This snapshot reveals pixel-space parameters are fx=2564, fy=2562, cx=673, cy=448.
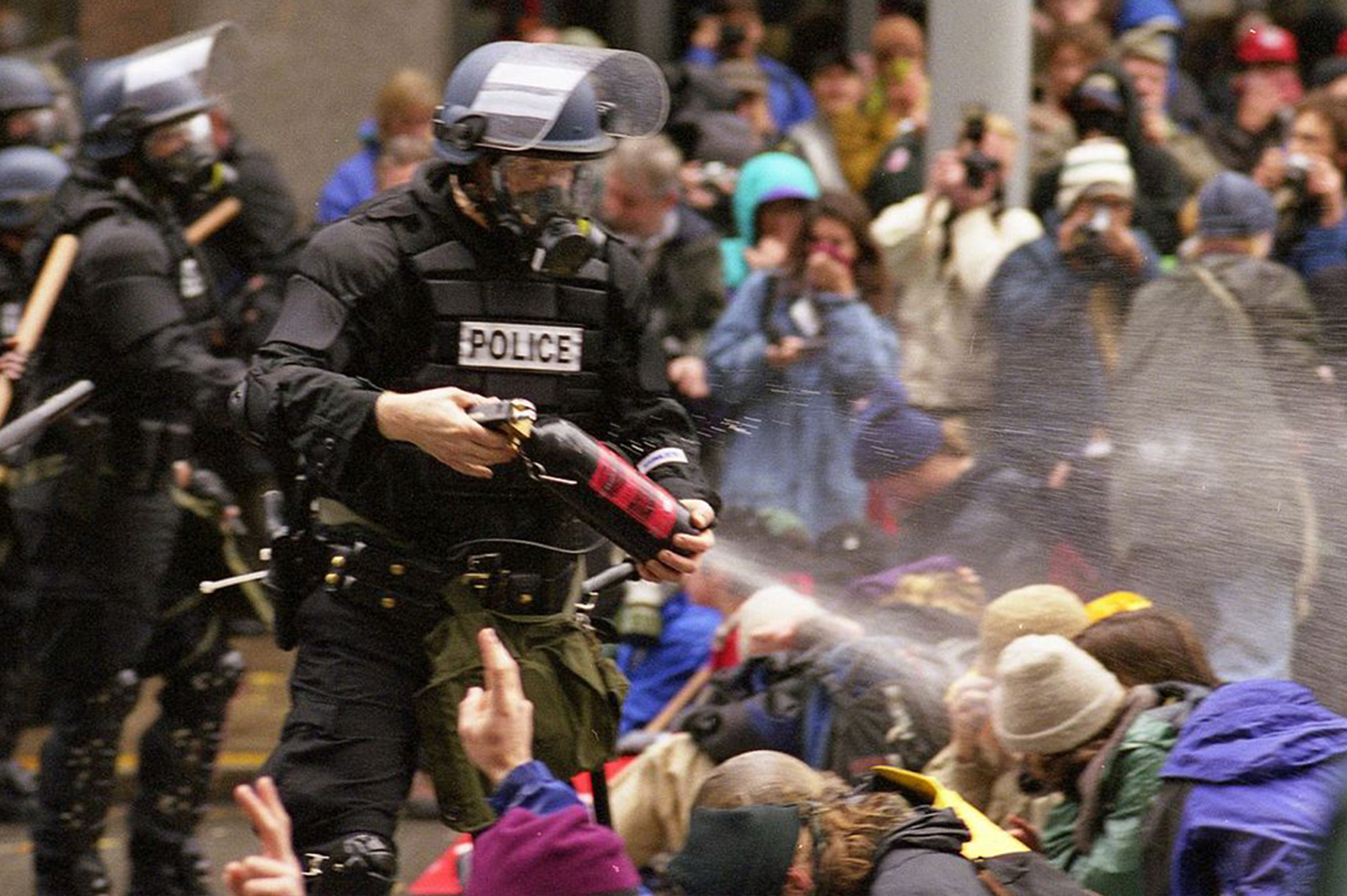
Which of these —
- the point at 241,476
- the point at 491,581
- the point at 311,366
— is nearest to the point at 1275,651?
the point at 491,581

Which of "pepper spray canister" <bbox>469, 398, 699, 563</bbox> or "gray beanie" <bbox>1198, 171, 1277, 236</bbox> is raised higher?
"pepper spray canister" <bbox>469, 398, 699, 563</bbox>

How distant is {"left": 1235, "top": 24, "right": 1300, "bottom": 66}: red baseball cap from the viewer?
33.9 feet

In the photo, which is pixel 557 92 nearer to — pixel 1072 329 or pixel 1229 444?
pixel 1229 444

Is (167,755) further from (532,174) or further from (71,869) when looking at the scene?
(532,174)

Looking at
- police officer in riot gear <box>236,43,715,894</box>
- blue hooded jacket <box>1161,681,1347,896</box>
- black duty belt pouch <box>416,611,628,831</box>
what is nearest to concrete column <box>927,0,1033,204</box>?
police officer in riot gear <box>236,43,715,894</box>

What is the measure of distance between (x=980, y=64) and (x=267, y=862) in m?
5.24

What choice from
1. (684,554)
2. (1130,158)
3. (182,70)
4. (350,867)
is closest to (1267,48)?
(1130,158)

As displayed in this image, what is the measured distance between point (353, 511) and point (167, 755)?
1987mm

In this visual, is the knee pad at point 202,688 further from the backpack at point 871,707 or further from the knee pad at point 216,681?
the backpack at point 871,707

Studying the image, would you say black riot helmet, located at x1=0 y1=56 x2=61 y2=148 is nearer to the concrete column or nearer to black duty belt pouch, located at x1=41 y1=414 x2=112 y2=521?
black duty belt pouch, located at x1=41 y1=414 x2=112 y2=521

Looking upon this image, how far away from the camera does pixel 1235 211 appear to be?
7.72 meters

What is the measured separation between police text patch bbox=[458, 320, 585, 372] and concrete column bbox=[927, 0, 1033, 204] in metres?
3.67

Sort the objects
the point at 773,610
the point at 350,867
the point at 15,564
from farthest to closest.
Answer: the point at 15,564 < the point at 773,610 < the point at 350,867

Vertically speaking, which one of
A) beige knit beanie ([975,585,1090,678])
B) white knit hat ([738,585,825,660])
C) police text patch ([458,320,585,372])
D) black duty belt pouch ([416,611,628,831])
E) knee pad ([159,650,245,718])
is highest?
police text patch ([458,320,585,372])
